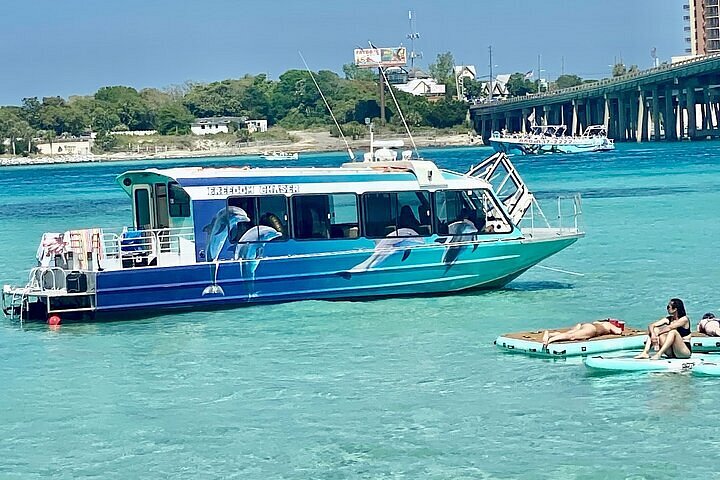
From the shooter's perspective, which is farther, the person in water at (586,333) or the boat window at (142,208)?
the boat window at (142,208)

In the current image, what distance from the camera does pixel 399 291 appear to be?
26.3m

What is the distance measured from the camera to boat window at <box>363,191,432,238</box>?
85.1 ft

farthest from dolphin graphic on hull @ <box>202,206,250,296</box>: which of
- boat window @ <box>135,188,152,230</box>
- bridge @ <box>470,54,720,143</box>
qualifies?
bridge @ <box>470,54,720,143</box>

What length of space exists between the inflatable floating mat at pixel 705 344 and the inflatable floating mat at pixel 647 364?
0.74 m

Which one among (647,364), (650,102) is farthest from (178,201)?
(650,102)

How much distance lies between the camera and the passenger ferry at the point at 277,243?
25.0 meters

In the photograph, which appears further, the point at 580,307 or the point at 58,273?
the point at 580,307

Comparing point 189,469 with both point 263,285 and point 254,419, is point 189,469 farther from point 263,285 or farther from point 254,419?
point 263,285

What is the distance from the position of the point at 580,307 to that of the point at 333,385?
8.42 meters

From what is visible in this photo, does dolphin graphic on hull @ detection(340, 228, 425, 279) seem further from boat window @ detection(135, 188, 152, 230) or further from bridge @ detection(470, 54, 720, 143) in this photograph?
bridge @ detection(470, 54, 720, 143)

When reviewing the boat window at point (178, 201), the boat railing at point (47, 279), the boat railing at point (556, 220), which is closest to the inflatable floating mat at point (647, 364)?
the boat railing at point (556, 220)

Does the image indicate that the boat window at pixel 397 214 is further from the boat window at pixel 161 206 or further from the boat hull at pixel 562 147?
the boat hull at pixel 562 147

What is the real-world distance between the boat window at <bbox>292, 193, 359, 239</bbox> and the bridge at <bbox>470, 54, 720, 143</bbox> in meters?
121

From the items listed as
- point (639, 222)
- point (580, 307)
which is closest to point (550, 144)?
point (639, 222)
